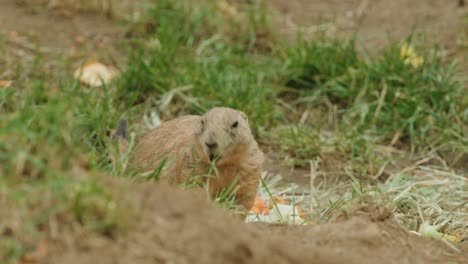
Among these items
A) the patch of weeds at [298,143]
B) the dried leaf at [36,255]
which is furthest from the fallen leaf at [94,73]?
the dried leaf at [36,255]

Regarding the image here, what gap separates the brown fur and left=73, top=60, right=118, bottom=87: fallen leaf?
2.23 m

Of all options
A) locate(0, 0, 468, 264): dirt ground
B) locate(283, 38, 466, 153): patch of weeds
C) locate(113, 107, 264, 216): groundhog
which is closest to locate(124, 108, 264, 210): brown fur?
locate(113, 107, 264, 216): groundhog

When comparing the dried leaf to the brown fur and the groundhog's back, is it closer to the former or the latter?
the brown fur

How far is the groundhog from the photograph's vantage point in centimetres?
441

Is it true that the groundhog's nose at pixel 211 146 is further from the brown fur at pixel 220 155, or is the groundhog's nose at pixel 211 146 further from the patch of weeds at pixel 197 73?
the patch of weeds at pixel 197 73

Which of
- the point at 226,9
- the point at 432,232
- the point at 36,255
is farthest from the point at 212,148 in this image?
the point at 226,9

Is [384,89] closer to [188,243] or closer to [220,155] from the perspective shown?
[220,155]

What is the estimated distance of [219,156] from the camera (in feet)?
14.6

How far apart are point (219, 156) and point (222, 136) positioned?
0.12 meters

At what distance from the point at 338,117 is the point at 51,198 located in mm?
4934

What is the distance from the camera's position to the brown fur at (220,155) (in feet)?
14.5

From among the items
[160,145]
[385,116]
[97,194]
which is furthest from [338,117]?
[97,194]

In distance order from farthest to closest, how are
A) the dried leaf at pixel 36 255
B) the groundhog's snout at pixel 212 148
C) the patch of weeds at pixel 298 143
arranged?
the patch of weeds at pixel 298 143
the groundhog's snout at pixel 212 148
the dried leaf at pixel 36 255

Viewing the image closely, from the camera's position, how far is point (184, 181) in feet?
14.9
